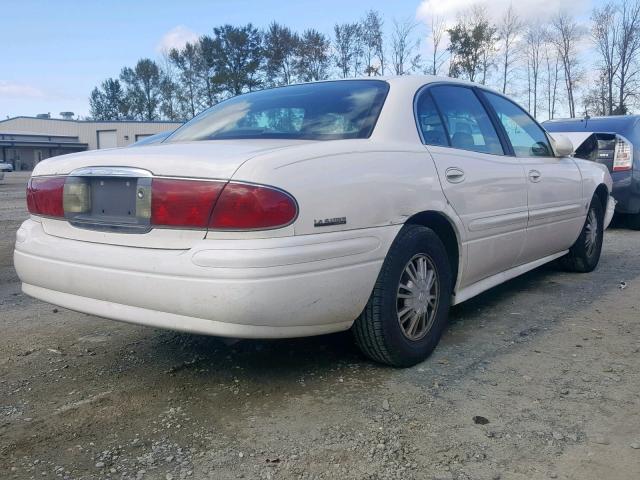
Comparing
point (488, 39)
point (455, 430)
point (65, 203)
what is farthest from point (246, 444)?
point (488, 39)

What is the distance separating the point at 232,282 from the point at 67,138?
67.6 m

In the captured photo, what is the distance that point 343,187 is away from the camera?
2533mm

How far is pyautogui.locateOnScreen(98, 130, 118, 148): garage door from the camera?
59.1 m

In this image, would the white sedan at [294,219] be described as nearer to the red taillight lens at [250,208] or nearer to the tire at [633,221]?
the red taillight lens at [250,208]

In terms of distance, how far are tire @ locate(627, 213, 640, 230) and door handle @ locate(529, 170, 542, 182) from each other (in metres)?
4.91

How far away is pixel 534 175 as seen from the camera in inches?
161

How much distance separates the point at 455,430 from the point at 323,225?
38.5 inches

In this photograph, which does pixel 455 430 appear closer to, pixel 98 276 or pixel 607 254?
pixel 98 276

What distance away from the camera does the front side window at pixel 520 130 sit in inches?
162

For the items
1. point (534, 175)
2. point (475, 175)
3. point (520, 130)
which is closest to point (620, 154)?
point (520, 130)

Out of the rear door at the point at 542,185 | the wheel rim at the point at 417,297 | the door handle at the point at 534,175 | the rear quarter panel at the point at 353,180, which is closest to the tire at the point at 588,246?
the rear door at the point at 542,185

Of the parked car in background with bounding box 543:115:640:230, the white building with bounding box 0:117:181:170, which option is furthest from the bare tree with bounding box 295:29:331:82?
the parked car in background with bounding box 543:115:640:230

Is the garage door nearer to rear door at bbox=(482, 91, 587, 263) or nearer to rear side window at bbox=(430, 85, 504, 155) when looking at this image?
rear door at bbox=(482, 91, 587, 263)

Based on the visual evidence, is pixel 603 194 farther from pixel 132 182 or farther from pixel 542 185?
pixel 132 182
